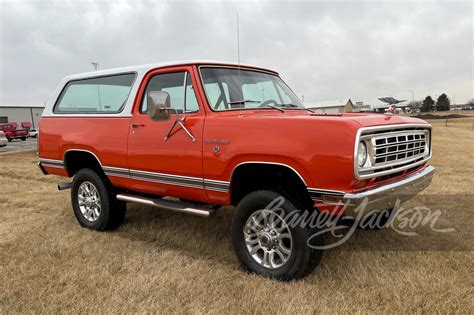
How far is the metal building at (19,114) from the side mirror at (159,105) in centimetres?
5569

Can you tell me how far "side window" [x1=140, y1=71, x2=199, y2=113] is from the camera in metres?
4.16

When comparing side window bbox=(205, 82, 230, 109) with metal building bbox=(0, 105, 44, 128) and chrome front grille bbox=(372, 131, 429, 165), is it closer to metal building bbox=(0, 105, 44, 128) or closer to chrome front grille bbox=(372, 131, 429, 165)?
chrome front grille bbox=(372, 131, 429, 165)

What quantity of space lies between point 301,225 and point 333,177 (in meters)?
0.57

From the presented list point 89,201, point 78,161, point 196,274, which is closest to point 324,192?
point 196,274

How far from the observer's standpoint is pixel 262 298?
324 centimetres

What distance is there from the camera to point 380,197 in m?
3.17

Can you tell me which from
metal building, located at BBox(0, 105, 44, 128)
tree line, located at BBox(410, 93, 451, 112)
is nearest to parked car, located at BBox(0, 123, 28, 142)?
metal building, located at BBox(0, 105, 44, 128)

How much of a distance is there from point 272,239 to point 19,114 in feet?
193

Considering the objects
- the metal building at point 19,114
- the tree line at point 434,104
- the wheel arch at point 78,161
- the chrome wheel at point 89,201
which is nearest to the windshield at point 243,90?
the wheel arch at point 78,161

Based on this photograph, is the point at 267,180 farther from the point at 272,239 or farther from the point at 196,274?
the point at 196,274

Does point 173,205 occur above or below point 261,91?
below

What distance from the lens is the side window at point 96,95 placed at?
192 inches

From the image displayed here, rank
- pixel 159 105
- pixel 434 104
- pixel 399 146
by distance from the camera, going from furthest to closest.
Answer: pixel 434 104 → pixel 159 105 → pixel 399 146

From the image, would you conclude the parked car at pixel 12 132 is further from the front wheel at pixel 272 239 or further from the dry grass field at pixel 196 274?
the front wheel at pixel 272 239
